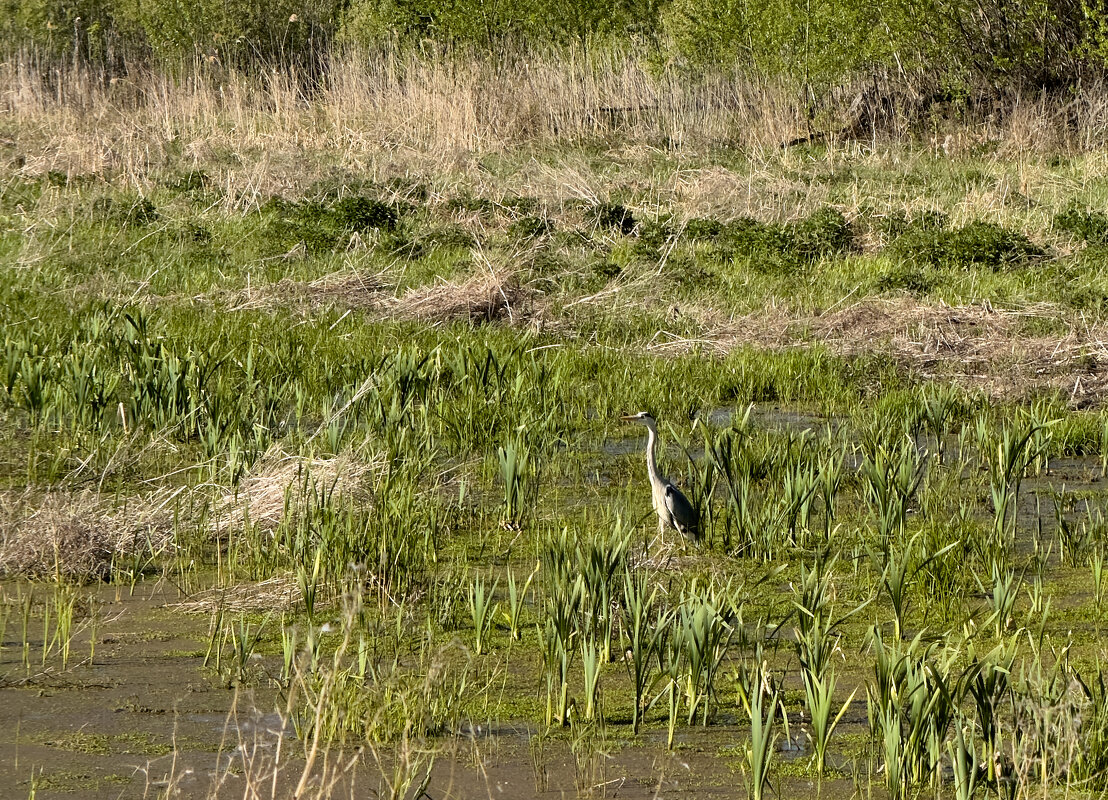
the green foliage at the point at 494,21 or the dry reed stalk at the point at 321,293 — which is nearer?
the dry reed stalk at the point at 321,293

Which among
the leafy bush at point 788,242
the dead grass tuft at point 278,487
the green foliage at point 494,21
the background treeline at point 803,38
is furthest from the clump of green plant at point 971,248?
the green foliage at point 494,21

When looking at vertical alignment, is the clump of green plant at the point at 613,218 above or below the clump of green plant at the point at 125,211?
below

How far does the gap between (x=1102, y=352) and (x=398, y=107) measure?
10.2 meters

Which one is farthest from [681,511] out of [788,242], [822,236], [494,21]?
[494,21]

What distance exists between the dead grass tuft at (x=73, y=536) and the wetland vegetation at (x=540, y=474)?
14mm

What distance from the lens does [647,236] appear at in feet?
40.4

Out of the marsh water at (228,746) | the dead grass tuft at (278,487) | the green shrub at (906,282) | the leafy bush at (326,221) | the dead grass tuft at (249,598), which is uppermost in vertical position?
the marsh water at (228,746)

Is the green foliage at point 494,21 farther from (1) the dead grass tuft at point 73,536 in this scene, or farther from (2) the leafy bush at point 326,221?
(1) the dead grass tuft at point 73,536

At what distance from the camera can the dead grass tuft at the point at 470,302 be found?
1016cm

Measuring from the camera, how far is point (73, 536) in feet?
17.4

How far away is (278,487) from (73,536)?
815mm

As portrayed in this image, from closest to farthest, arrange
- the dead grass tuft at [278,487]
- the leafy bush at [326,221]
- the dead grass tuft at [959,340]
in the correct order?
1. the dead grass tuft at [278,487]
2. the dead grass tuft at [959,340]
3. the leafy bush at [326,221]

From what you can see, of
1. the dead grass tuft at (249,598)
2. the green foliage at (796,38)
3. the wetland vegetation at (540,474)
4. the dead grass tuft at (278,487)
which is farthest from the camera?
the green foliage at (796,38)

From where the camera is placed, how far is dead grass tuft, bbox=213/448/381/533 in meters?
5.65
